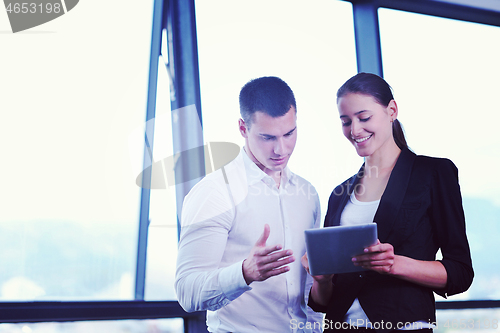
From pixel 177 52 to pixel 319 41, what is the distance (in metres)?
0.96

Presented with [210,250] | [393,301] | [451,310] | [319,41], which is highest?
[319,41]

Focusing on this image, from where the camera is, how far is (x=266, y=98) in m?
1.67

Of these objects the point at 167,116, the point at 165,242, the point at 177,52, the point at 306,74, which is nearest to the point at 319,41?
the point at 306,74

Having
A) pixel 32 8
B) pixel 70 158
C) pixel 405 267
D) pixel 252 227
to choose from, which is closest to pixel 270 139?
pixel 252 227

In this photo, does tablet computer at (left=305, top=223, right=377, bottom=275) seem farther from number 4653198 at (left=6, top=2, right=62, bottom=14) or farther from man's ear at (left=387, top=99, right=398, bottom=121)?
number 4653198 at (left=6, top=2, right=62, bottom=14)

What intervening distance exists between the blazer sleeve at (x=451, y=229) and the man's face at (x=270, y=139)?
25.0 inches

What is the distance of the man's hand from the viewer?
45.3 inches

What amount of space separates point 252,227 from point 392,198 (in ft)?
1.90

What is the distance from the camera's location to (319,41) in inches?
96.3

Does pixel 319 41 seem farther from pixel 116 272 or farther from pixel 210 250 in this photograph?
pixel 116 272

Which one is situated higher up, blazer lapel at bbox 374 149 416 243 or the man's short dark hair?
the man's short dark hair

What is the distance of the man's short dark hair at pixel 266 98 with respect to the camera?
1663mm

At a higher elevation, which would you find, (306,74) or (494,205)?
(306,74)

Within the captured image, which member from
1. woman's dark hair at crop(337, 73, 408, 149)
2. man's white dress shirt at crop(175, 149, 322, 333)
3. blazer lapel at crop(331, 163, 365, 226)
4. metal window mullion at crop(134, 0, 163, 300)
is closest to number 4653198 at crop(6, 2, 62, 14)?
metal window mullion at crop(134, 0, 163, 300)
